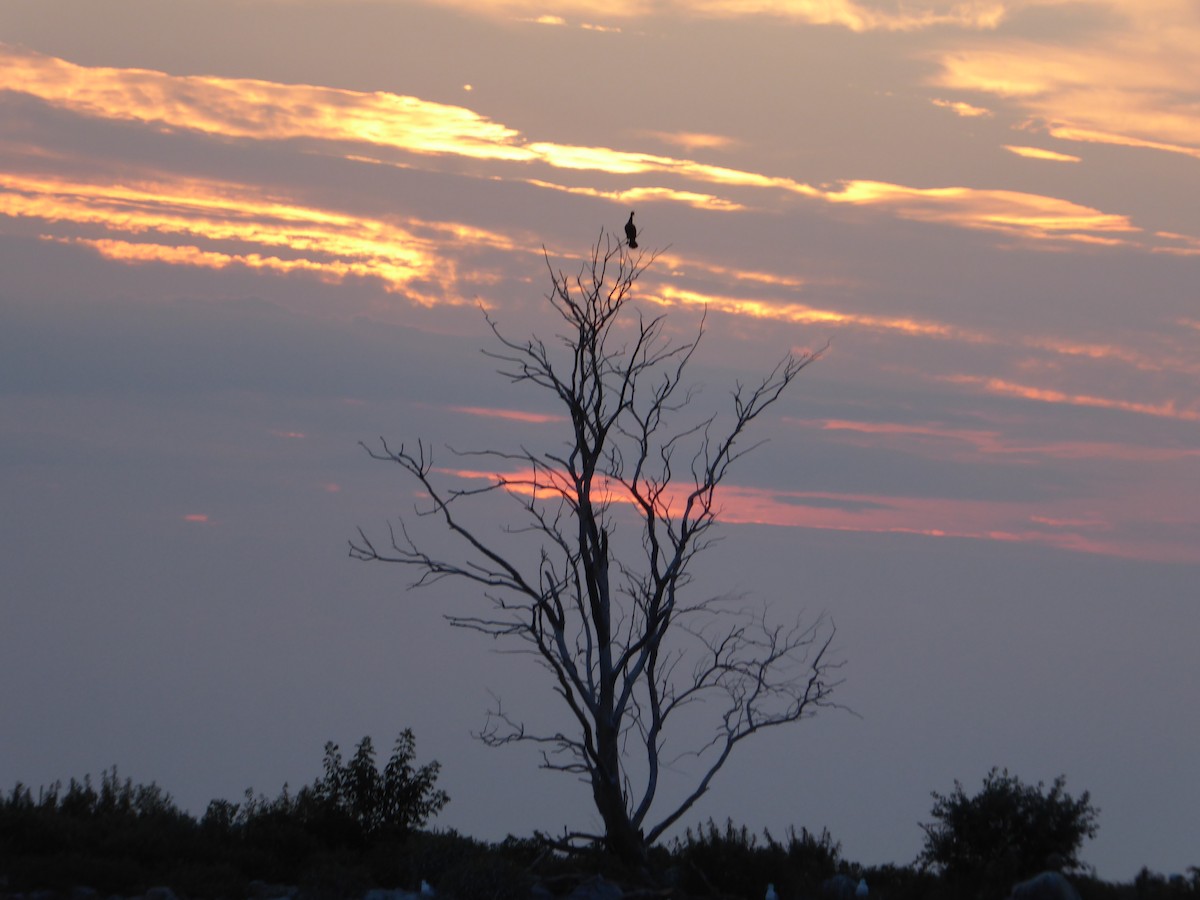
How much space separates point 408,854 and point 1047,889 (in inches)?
275

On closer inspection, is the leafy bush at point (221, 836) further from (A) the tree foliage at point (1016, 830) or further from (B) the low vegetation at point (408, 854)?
(A) the tree foliage at point (1016, 830)

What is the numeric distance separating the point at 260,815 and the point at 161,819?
1177 millimetres

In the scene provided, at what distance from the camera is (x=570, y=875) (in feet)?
51.7

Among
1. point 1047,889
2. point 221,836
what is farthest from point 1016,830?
point 221,836

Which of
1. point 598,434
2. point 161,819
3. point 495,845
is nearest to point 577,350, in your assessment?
point 598,434

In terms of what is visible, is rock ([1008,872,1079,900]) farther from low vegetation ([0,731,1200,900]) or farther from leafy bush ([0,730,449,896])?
leafy bush ([0,730,449,896])

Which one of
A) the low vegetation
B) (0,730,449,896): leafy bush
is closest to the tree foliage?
the low vegetation

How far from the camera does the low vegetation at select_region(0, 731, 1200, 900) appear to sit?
→ 1510 centimetres

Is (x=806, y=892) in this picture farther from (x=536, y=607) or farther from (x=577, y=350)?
(x=577, y=350)

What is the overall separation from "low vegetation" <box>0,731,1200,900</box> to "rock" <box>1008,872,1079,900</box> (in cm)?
141

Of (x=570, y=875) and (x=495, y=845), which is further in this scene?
(x=495, y=845)

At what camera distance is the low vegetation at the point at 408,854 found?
15102mm

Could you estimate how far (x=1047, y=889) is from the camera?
46.2 ft

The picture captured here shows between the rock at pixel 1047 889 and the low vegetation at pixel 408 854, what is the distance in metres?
1.41
